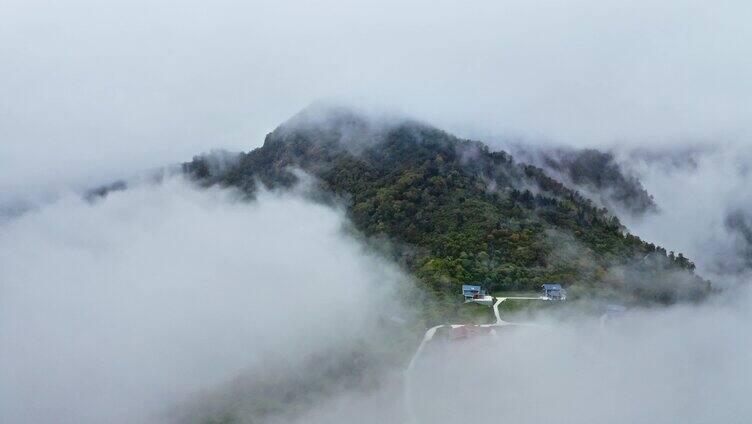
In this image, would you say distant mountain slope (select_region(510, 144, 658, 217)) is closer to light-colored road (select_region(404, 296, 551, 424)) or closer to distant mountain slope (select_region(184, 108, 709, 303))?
distant mountain slope (select_region(184, 108, 709, 303))

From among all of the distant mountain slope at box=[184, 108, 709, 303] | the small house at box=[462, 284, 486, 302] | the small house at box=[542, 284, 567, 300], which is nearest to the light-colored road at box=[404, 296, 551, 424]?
the small house at box=[542, 284, 567, 300]

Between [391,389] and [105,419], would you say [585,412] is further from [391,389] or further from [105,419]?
[105,419]

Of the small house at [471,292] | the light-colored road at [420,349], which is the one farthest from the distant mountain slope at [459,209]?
the light-colored road at [420,349]

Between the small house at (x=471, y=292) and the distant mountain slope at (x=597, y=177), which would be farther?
the distant mountain slope at (x=597, y=177)

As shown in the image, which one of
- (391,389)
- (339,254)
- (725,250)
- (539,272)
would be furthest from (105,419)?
(725,250)

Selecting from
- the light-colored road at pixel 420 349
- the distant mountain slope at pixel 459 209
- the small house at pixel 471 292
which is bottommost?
the light-colored road at pixel 420 349

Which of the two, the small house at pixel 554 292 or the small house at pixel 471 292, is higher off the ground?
the small house at pixel 471 292

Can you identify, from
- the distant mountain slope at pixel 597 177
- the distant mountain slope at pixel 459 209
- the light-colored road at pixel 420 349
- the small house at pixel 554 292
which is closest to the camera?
the light-colored road at pixel 420 349

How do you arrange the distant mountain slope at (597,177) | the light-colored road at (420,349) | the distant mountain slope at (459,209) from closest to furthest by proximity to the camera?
1. the light-colored road at (420,349)
2. the distant mountain slope at (459,209)
3. the distant mountain slope at (597,177)

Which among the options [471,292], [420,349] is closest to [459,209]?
[471,292]

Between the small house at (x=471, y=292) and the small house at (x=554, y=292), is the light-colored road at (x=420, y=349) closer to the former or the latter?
the small house at (x=554, y=292)
